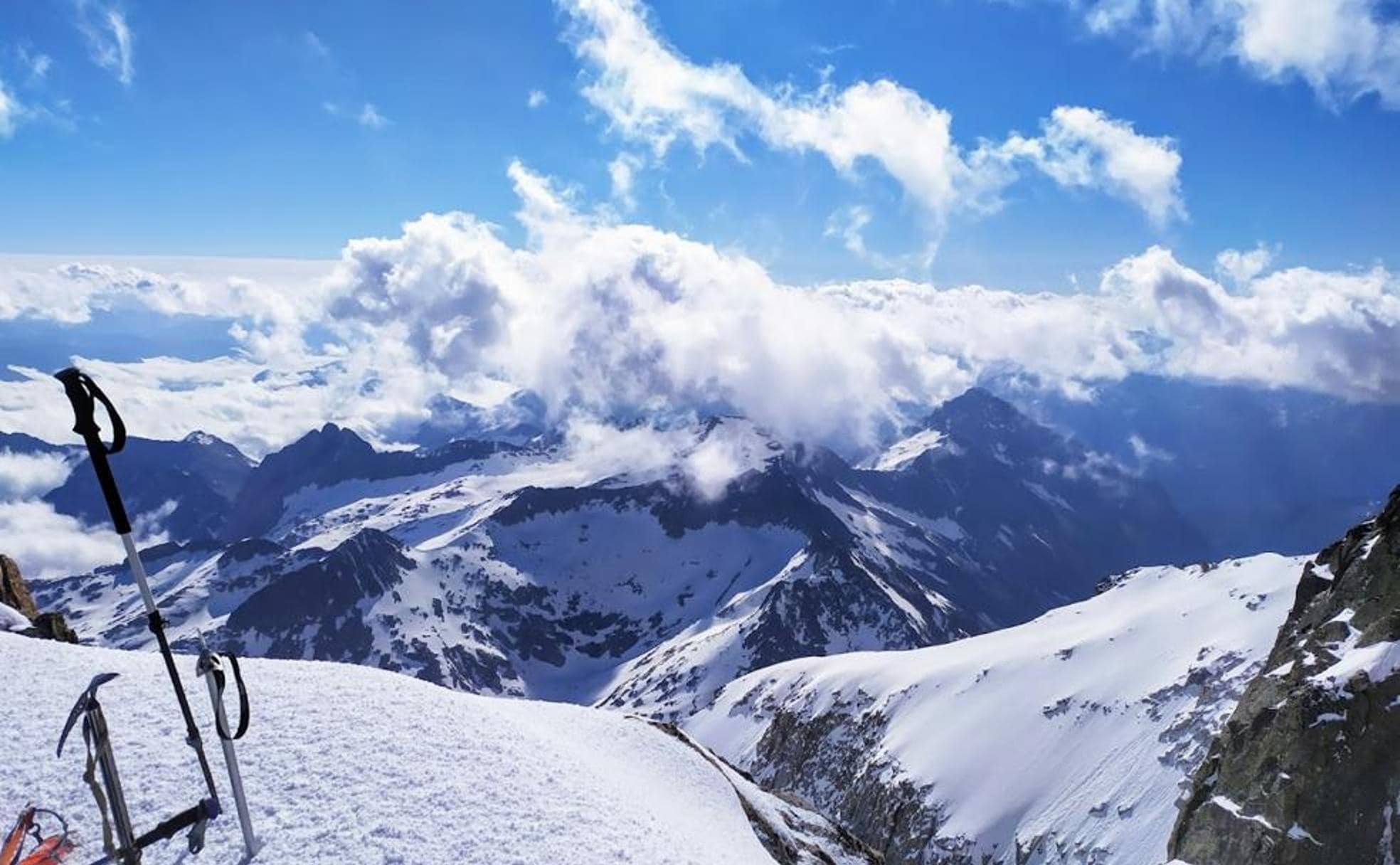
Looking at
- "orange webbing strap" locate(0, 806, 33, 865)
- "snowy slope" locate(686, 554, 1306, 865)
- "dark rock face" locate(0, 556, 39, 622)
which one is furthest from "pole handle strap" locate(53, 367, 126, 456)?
"snowy slope" locate(686, 554, 1306, 865)

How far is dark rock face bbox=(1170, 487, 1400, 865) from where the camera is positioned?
33.7 metres

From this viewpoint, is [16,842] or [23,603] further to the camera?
[23,603]

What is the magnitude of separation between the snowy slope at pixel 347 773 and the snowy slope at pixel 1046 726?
93073 mm

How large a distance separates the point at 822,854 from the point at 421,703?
90.9ft

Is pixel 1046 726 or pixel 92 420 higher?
pixel 92 420

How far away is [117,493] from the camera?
12000mm

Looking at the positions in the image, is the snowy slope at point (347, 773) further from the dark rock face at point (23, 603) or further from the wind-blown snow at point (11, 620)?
the dark rock face at point (23, 603)

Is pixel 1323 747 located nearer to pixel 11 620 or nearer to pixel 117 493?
pixel 117 493

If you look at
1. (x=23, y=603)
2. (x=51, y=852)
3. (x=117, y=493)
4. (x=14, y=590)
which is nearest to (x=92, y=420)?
(x=117, y=493)

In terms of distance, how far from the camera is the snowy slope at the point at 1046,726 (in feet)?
340

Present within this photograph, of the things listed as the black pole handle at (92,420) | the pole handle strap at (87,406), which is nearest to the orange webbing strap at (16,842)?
the black pole handle at (92,420)

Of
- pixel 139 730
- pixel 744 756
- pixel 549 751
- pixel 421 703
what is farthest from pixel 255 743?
pixel 744 756

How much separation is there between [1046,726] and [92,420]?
132 meters

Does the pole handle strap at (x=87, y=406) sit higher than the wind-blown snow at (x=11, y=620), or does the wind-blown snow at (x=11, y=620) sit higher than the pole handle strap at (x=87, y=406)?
the pole handle strap at (x=87, y=406)
